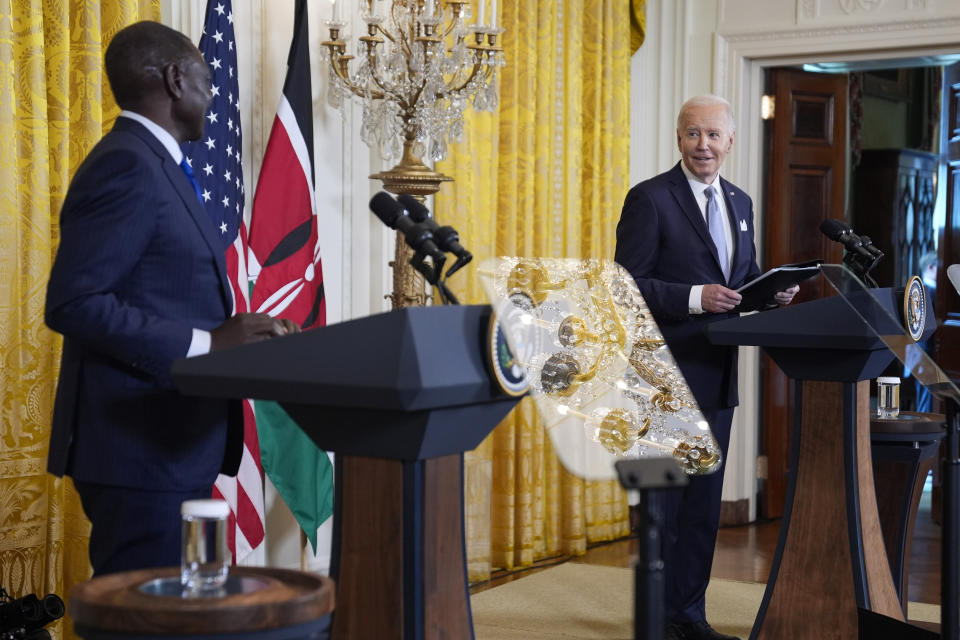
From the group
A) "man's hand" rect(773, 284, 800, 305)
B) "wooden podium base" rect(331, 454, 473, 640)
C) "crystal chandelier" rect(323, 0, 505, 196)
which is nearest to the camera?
"wooden podium base" rect(331, 454, 473, 640)

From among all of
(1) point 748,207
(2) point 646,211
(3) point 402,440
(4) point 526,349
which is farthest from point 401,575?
(1) point 748,207

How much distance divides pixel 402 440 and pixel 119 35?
0.95 m

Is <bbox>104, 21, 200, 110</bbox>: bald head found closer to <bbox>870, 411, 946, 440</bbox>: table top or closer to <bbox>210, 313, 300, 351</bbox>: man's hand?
<bbox>210, 313, 300, 351</bbox>: man's hand

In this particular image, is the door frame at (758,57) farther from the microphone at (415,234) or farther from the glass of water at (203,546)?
the glass of water at (203,546)

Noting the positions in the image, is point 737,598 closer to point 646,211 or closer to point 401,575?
point 646,211

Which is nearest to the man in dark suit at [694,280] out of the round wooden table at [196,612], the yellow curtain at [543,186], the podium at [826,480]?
the podium at [826,480]

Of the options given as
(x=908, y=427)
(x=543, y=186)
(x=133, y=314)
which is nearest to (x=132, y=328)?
(x=133, y=314)

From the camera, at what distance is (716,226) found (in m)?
3.70

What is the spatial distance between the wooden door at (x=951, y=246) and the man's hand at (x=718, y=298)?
3.07 metres

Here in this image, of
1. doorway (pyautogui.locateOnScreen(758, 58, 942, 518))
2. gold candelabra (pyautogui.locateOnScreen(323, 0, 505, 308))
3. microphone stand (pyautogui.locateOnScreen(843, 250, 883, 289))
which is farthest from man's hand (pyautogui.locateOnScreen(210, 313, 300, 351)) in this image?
doorway (pyautogui.locateOnScreen(758, 58, 942, 518))

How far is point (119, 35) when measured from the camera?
7.19ft

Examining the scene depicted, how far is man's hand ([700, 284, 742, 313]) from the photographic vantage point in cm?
338

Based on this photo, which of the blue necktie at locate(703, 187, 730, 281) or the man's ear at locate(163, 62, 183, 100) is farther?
the blue necktie at locate(703, 187, 730, 281)

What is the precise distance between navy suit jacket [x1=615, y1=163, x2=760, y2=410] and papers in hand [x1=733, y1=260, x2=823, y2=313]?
6.0 inches
